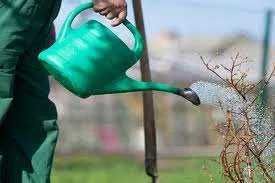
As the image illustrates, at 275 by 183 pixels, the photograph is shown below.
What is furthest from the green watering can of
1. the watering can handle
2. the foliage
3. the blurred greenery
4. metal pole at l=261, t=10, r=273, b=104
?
metal pole at l=261, t=10, r=273, b=104

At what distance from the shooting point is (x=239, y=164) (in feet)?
8.49

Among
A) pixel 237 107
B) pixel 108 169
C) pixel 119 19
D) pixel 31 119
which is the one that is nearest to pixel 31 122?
pixel 31 119

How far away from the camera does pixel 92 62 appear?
8.27 ft

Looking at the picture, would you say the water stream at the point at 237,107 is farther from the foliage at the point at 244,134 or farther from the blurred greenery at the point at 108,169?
the blurred greenery at the point at 108,169

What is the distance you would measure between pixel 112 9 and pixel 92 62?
16 centimetres

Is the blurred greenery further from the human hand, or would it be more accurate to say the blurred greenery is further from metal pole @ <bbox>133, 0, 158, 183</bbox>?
the human hand

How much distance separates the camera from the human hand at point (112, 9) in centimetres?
256

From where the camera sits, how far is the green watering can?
97.8 inches

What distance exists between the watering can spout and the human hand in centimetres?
17

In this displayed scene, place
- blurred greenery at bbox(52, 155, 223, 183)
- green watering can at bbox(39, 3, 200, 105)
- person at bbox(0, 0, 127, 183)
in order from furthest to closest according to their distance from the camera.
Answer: blurred greenery at bbox(52, 155, 223, 183) → person at bbox(0, 0, 127, 183) → green watering can at bbox(39, 3, 200, 105)

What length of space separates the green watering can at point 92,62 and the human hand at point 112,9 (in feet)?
0.10

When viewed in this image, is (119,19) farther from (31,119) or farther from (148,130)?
(148,130)

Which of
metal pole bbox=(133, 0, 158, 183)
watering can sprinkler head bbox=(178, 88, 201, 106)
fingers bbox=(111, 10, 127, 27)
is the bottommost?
metal pole bbox=(133, 0, 158, 183)

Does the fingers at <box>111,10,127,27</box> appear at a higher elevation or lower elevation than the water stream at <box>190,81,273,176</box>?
higher
